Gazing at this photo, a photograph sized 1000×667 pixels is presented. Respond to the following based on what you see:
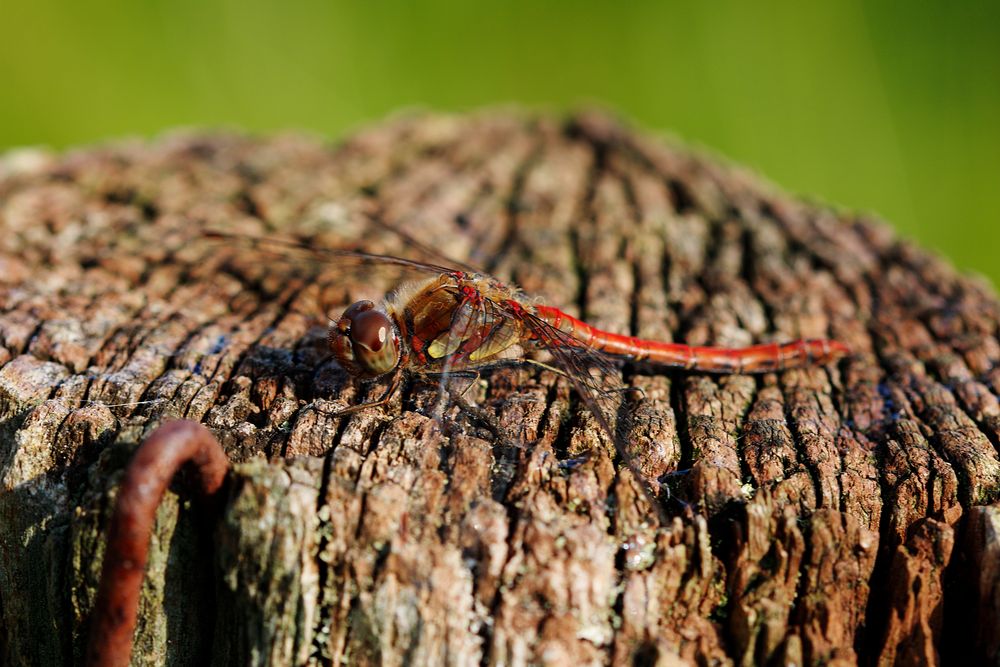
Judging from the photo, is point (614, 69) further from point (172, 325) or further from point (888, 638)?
point (888, 638)

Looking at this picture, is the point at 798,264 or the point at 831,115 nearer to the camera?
the point at 798,264

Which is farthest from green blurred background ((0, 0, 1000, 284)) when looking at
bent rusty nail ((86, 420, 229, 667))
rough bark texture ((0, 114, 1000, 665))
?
bent rusty nail ((86, 420, 229, 667))

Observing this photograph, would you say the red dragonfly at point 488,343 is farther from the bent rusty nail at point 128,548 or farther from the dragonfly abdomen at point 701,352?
the bent rusty nail at point 128,548

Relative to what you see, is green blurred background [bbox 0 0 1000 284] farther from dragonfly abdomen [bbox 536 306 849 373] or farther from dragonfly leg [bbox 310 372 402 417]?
dragonfly leg [bbox 310 372 402 417]

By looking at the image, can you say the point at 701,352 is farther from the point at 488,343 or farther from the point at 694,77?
the point at 694,77

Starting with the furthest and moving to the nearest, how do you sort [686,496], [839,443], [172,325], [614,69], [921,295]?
[614,69]
[921,295]
[172,325]
[839,443]
[686,496]

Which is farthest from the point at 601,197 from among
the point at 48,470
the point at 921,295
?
the point at 48,470
